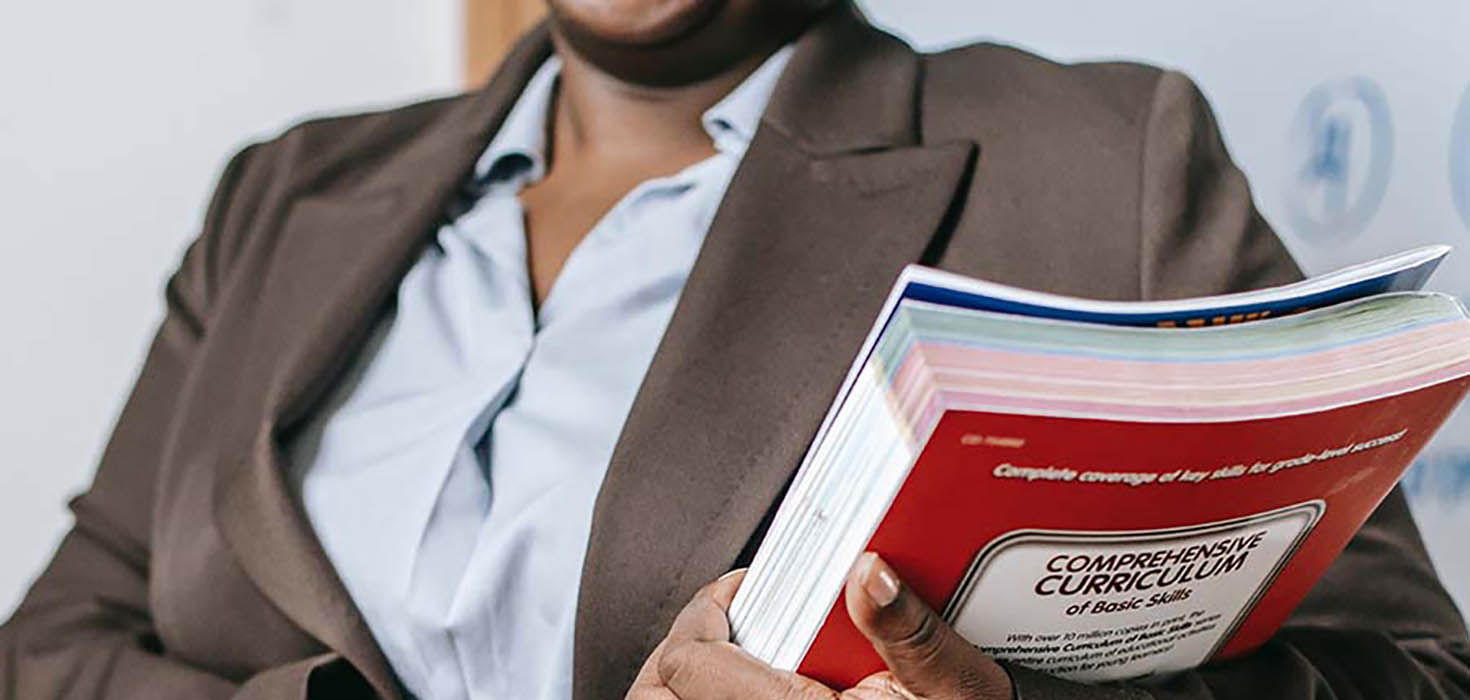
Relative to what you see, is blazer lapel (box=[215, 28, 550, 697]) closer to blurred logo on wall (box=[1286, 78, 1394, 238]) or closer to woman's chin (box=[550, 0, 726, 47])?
woman's chin (box=[550, 0, 726, 47])

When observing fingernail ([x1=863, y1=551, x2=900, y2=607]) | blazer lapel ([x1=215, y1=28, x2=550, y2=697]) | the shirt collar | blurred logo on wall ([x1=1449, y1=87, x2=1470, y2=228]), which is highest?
fingernail ([x1=863, y1=551, x2=900, y2=607])

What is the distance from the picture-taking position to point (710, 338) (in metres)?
1.01

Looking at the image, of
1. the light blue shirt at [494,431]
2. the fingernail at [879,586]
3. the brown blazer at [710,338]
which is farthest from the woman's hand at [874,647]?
the light blue shirt at [494,431]

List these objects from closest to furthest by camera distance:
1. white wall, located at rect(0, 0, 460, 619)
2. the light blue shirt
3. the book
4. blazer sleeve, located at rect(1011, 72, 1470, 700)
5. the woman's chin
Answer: the book → blazer sleeve, located at rect(1011, 72, 1470, 700) → the light blue shirt → the woman's chin → white wall, located at rect(0, 0, 460, 619)

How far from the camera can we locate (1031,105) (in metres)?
1.09

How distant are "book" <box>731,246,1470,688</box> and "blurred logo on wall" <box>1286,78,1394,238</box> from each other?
48cm

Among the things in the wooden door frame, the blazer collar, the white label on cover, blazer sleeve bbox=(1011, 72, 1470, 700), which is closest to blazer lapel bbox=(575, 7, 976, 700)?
the blazer collar

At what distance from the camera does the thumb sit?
2.12 ft

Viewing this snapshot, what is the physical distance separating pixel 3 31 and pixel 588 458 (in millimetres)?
1019

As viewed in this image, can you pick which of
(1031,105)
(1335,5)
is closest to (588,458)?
(1031,105)

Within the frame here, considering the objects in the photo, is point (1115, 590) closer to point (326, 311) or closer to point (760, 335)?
point (760, 335)

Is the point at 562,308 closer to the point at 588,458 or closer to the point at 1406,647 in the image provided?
the point at 588,458

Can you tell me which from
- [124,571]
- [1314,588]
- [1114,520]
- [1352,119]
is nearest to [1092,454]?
[1114,520]

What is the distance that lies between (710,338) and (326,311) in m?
0.29
